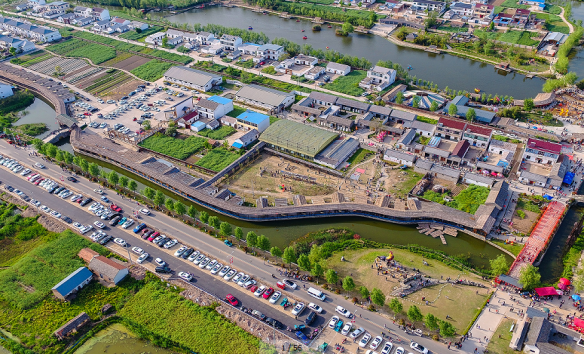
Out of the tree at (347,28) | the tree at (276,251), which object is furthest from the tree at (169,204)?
the tree at (347,28)

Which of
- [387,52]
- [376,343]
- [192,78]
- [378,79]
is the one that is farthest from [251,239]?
[387,52]

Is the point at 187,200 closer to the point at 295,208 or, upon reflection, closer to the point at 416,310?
the point at 295,208

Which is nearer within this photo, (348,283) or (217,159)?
(348,283)

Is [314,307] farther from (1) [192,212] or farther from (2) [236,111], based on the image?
(2) [236,111]

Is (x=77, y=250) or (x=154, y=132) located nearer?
(x=77, y=250)

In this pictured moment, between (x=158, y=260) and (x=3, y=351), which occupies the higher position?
(x=158, y=260)

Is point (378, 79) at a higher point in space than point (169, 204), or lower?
higher

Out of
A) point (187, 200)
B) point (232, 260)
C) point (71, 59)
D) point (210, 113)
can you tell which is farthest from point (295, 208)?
point (71, 59)

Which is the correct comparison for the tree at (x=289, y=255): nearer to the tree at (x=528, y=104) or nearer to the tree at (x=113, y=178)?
the tree at (x=113, y=178)
